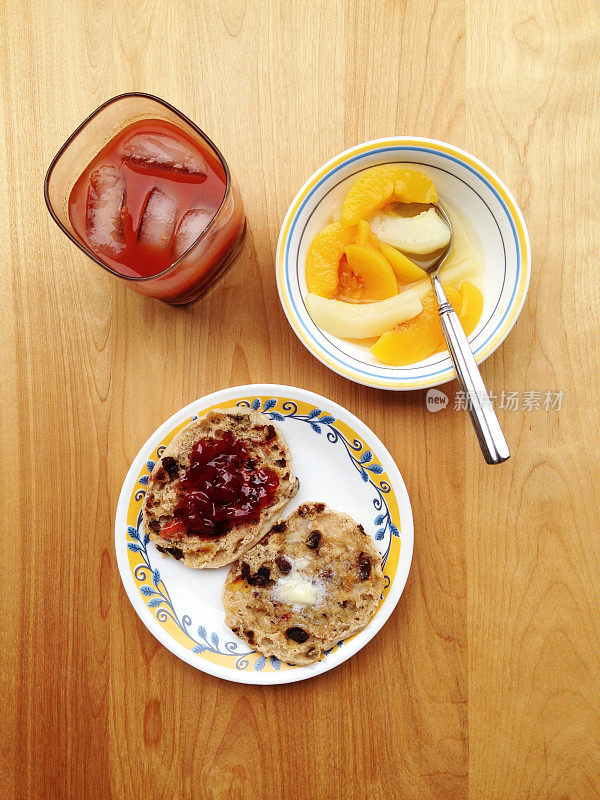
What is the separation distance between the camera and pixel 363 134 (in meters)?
1.51

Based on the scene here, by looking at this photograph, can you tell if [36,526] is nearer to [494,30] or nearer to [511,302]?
[511,302]

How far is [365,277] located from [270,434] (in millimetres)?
485

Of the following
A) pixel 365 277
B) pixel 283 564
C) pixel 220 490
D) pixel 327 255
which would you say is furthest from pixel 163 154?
pixel 283 564

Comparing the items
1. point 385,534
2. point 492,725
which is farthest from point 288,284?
point 492,725

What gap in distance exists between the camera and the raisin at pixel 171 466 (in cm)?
147

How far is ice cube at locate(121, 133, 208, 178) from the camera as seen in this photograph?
4.17 ft

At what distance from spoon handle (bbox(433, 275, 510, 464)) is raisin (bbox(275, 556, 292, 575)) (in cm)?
60

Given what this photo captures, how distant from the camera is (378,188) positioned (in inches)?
54.2

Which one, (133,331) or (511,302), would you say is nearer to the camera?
(511,302)

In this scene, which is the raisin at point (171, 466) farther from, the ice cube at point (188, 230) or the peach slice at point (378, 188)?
the peach slice at point (378, 188)

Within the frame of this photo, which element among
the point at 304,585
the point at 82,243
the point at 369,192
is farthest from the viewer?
the point at 304,585

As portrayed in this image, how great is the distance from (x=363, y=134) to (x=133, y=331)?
84 centimetres

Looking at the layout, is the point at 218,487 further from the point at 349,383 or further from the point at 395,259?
the point at 395,259

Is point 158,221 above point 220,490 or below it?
above
